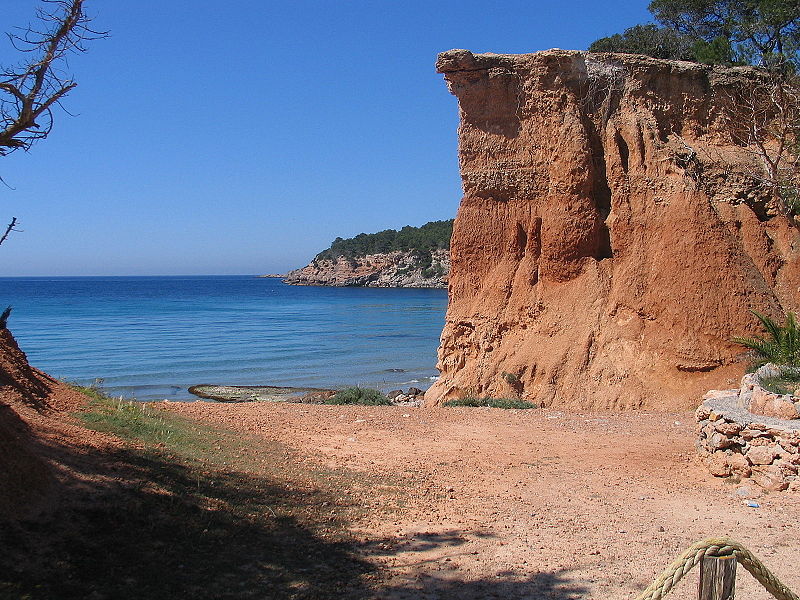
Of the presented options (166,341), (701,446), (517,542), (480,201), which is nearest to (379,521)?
(517,542)

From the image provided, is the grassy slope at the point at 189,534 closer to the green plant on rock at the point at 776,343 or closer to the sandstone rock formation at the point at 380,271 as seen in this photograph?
the green plant on rock at the point at 776,343

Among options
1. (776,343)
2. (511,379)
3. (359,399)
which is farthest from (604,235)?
(359,399)

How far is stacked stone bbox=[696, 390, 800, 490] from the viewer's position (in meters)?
8.47

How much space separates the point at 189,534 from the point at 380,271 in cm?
12302

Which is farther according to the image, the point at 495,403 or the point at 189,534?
the point at 495,403

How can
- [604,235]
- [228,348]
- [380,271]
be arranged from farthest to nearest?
[380,271]
[228,348]
[604,235]

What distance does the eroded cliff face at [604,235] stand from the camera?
16266 mm

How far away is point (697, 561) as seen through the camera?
12.9ft

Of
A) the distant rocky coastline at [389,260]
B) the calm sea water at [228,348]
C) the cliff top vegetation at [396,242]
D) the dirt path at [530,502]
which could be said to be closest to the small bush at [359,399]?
the dirt path at [530,502]

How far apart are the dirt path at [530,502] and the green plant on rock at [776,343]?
2.26 meters

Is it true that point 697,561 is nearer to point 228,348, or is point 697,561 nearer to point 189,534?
point 189,534

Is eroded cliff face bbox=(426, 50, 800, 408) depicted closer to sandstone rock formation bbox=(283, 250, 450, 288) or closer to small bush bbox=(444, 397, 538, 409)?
small bush bbox=(444, 397, 538, 409)

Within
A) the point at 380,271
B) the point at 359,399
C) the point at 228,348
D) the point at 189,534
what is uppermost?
the point at 380,271

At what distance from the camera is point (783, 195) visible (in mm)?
16984
